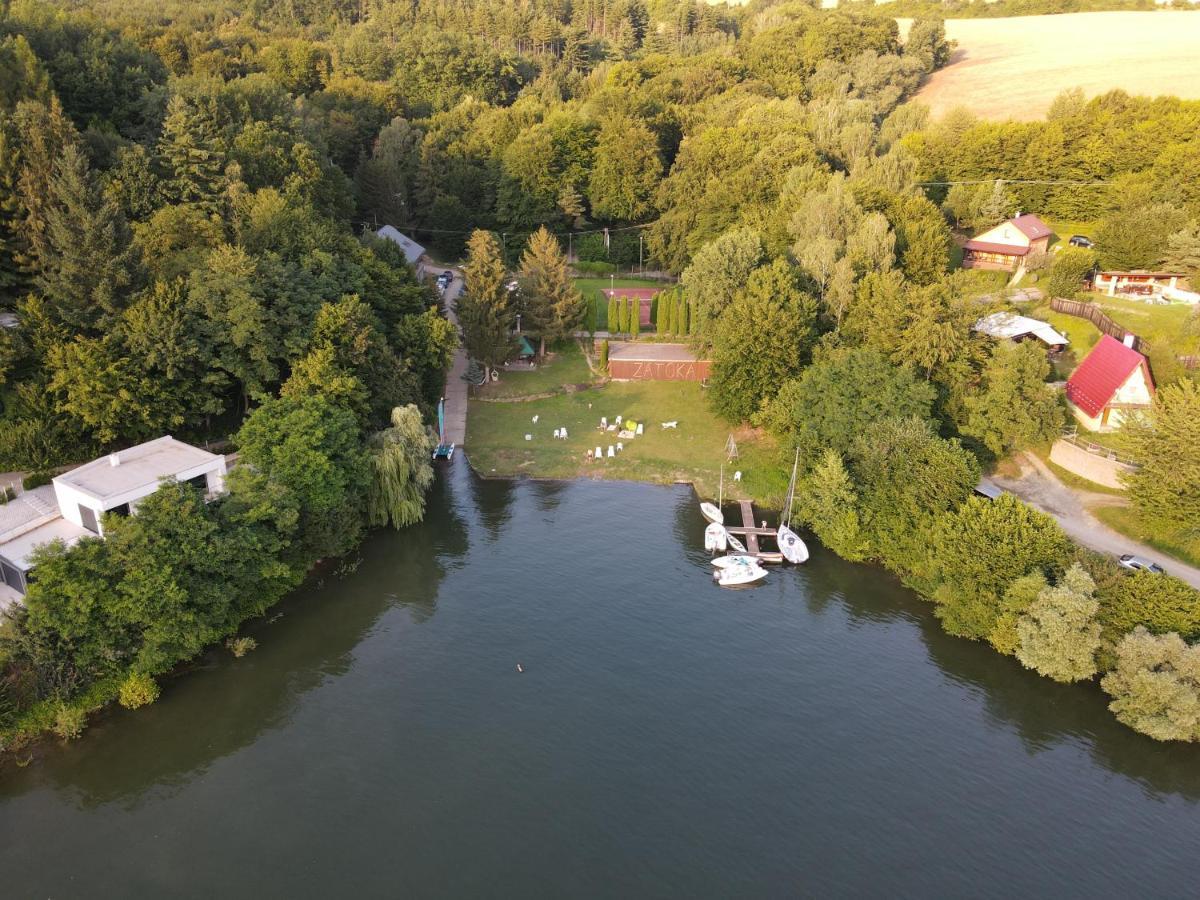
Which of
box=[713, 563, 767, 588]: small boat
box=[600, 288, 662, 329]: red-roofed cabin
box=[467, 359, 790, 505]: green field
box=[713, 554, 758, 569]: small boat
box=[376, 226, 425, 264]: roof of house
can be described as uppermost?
box=[376, 226, 425, 264]: roof of house

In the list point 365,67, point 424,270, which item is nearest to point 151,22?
point 365,67

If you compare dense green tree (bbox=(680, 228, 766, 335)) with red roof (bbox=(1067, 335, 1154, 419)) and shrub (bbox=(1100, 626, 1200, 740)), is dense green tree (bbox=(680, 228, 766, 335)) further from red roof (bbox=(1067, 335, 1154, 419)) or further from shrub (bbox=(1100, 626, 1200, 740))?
shrub (bbox=(1100, 626, 1200, 740))

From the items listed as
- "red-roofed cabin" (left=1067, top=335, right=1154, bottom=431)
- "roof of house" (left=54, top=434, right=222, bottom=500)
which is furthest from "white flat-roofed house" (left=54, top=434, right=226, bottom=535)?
"red-roofed cabin" (left=1067, top=335, right=1154, bottom=431)

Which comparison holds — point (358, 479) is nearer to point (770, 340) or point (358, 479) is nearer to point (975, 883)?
point (770, 340)

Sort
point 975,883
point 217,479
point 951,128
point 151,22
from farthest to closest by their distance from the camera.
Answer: point 151,22 → point 951,128 → point 217,479 → point 975,883

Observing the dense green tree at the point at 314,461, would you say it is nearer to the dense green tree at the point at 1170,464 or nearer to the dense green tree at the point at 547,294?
the dense green tree at the point at 547,294

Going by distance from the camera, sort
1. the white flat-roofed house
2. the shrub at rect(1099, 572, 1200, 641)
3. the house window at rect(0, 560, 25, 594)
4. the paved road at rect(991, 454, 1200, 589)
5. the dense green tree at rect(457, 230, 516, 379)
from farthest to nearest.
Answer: the dense green tree at rect(457, 230, 516, 379)
the paved road at rect(991, 454, 1200, 589)
the white flat-roofed house
the house window at rect(0, 560, 25, 594)
the shrub at rect(1099, 572, 1200, 641)

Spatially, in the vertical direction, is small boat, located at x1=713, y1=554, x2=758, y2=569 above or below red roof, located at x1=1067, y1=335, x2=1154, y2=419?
below

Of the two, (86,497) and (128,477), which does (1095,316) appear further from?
(86,497)
